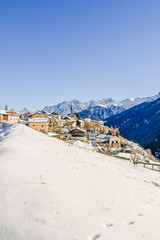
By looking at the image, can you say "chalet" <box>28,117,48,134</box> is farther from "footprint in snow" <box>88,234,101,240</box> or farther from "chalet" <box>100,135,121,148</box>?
"footprint in snow" <box>88,234,101,240</box>

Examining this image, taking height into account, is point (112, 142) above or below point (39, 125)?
below

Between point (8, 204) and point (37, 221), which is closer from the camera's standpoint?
point (37, 221)

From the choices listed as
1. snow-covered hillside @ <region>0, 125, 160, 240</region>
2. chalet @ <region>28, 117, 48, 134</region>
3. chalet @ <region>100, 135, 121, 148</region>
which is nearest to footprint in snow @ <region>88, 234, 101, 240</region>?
snow-covered hillside @ <region>0, 125, 160, 240</region>

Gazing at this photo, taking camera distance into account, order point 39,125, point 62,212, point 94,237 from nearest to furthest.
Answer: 1. point 94,237
2. point 62,212
3. point 39,125

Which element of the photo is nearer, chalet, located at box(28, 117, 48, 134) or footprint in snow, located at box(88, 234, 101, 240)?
footprint in snow, located at box(88, 234, 101, 240)

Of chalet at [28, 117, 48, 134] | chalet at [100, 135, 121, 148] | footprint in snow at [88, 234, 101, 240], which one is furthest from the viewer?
chalet at [100, 135, 121, 148]

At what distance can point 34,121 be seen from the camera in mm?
51500

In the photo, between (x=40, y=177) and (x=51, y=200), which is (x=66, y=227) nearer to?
(x=51, y=200)

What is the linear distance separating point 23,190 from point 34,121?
47.3 m

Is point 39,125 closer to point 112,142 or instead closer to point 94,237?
point 112,142

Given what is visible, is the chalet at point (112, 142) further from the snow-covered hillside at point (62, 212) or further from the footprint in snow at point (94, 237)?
the footprint in snow at point (94, 237)

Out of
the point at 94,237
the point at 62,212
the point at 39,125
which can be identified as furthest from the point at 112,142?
the point at 94,237

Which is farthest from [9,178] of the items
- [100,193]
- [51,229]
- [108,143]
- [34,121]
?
[108,143]

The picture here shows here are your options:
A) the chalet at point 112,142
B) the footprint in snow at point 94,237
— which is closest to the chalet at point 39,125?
the chalet at point 112,142
